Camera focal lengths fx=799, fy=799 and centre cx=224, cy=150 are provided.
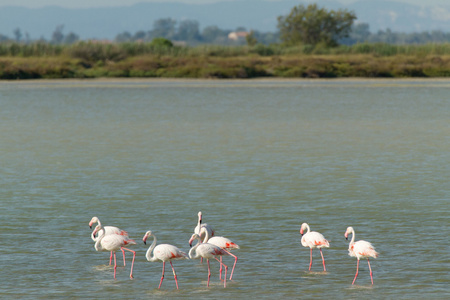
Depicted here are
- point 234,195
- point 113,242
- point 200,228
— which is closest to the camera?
point 113,242

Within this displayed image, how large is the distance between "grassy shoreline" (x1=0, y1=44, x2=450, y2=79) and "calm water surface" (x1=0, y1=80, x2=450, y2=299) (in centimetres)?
2440

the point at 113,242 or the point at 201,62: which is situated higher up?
the point at 201,62

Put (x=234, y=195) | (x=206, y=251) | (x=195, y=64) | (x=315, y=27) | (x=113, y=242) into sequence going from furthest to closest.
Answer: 1. (x=315, y=27)
2. (x=195, y=64)
3. (x=234, y=195)
4. (x=113, y=242)
5. (x=206, y=251)

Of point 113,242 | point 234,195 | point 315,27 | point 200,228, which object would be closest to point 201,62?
point 315,27

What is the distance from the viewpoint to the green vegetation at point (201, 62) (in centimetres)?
5750

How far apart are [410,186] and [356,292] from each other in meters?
6.97

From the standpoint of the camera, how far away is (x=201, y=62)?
60.8 metres

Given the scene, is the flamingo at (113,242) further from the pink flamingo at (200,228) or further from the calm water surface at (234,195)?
the pink flamingo at (200,228)

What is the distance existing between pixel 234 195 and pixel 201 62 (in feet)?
153

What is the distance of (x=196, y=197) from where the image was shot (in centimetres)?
1462

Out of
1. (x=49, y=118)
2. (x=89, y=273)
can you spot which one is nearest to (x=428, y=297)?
(x=89, y=273)

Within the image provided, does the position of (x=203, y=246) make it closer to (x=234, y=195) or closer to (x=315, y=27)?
(x=234, y=195)

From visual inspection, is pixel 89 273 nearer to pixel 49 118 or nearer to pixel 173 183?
pixel 173 183

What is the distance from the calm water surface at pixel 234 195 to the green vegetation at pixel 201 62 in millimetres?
24499
